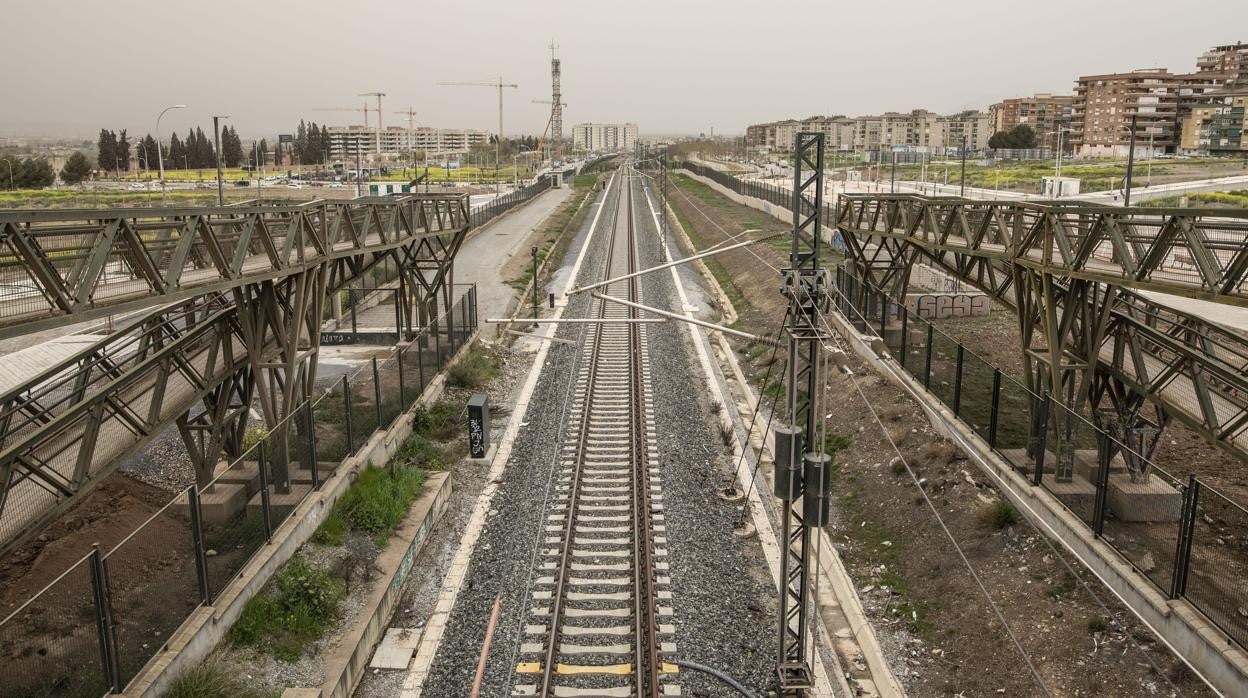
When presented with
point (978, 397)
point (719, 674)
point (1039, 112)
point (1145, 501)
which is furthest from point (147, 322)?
point (1039, 112)

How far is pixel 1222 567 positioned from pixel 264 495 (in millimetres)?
12234

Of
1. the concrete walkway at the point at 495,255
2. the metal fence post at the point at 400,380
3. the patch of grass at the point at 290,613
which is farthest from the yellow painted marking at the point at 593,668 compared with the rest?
the concrete walkway at the point at 495,255

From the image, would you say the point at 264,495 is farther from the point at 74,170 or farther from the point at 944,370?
the point at 74,170

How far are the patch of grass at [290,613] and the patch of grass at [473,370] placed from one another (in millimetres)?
11830

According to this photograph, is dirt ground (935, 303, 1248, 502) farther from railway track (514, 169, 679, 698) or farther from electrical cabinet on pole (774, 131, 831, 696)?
railway track (514, 169, 679, 698)

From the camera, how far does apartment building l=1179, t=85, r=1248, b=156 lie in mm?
121875

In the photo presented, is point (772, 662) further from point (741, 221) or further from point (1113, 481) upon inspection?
point (741, 221)

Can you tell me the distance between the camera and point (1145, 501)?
1244 cm

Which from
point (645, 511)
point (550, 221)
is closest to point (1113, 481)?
point (645, 511)

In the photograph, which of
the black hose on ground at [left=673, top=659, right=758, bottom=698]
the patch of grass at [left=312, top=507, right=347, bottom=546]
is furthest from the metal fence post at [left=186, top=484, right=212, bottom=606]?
the black hose on ground at [left=673, top=659, right=758, bottom=698]

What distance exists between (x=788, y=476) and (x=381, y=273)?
32986 mm

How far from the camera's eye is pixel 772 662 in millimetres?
11992

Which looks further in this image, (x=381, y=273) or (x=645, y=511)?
(x=381, y=273)

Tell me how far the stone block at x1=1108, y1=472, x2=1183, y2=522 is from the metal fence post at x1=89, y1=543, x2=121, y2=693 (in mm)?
12432
